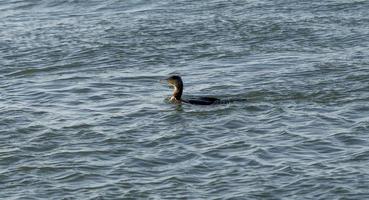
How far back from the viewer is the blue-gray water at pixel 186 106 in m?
14.9

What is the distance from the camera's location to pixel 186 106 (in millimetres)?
19859

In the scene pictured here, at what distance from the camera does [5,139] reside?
685 inches

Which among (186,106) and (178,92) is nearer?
(186,106)

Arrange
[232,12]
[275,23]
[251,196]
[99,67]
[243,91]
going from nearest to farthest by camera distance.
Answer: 1. [251,196]
2. [243,91]
3. [99,67]
4. [275,23]
5. [232,12]

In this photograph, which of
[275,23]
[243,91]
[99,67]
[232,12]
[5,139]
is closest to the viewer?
[5,139]

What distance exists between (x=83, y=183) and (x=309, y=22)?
43.4 ft

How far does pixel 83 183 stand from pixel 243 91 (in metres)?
6.35

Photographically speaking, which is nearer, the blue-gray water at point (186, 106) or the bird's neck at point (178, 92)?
the blue-gray water at point (186, 106)

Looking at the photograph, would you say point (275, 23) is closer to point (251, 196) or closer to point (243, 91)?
point (243, 91)

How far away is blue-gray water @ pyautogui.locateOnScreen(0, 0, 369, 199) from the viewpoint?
1486 centimetres

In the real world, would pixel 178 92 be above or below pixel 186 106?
above

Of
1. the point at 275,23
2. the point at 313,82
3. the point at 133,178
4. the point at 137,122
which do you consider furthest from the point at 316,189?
the point at 275,23

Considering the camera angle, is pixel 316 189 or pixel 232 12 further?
pixel 232 12

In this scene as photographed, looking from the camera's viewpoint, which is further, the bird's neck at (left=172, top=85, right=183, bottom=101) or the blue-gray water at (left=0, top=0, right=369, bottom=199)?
the bird's neck at (left=172, top=85, right=183, bottom=101)
